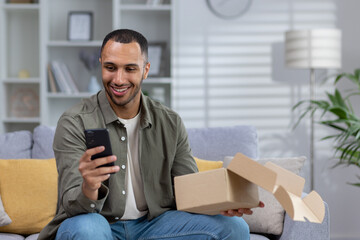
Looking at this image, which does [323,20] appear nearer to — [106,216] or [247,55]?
[247,55]

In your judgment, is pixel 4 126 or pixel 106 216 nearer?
pixel 106 216

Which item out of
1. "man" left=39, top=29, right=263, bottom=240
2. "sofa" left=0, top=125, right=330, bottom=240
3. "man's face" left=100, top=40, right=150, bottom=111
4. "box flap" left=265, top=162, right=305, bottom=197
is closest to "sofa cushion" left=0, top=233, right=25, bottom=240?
"sofa" left=0, top=125, right=330, bottom=240

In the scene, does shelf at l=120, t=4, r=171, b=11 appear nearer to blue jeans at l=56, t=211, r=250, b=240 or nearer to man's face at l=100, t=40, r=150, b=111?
man's face at l=100, t=40, r=150, b=111

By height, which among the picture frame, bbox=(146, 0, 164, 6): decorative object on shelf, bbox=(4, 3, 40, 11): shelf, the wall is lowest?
the wall

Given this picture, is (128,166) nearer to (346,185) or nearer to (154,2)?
(154,2)

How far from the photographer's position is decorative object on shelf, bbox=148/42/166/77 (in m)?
3.77

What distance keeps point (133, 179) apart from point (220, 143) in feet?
2.66

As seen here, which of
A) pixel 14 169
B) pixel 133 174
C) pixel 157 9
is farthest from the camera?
pixel 157 9

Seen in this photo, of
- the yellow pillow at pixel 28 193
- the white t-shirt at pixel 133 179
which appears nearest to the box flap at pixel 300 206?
the white t-shirt at pixel 133 179

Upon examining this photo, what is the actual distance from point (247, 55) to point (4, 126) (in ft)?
6.16

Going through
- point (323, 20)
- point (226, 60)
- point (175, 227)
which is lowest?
point (175, 227)

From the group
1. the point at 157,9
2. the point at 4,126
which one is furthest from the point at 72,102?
the point at 157,9

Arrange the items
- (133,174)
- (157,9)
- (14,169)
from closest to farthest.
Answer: (133,174)
(14,169)
(157,9)

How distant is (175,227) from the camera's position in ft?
5.52
